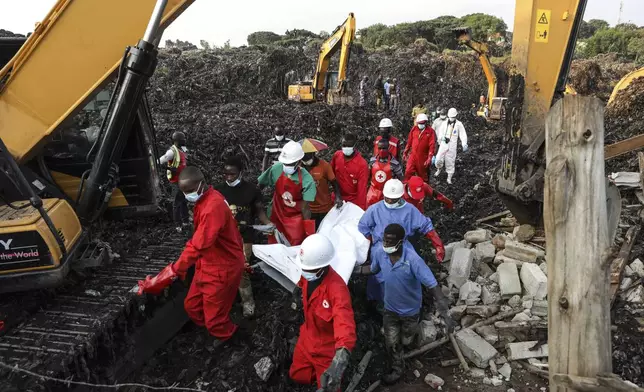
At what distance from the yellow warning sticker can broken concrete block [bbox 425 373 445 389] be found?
3743 millimetres

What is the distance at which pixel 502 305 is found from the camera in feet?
16.0

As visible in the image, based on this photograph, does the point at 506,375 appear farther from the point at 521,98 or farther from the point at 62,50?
the point at 62,50

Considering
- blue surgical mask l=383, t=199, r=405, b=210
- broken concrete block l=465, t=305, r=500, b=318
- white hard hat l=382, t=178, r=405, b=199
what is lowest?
broken concrete block l=465, t=305, r=500, b=318

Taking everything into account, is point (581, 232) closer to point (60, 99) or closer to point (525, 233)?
point (525, 233)

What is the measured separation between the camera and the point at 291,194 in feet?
16.8

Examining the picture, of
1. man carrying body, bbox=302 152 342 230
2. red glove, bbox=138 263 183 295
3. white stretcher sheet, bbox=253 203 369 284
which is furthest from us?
man carrying body, bbox=302 152 342 230

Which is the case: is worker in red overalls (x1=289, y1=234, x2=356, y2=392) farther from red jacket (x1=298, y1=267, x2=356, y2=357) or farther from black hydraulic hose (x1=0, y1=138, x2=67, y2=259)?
black hydraulic hose (x1=0, y1=138, x2=67, y2=259)

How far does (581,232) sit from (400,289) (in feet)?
6.84

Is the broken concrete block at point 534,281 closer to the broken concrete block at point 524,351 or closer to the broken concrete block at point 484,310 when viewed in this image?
the broken concrete block at point 484,310

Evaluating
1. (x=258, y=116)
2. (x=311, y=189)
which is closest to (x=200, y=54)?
(x=258, y=116)

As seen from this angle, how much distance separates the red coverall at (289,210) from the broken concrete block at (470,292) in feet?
6.23

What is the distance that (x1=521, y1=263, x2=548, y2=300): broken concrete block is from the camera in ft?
15.6

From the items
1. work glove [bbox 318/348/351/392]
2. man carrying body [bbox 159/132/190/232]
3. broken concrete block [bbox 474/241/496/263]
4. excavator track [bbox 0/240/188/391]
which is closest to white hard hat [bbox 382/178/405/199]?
broken concrete block [bbox 474/241/496/263]

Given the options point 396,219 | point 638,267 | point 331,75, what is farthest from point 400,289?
point 331,75
